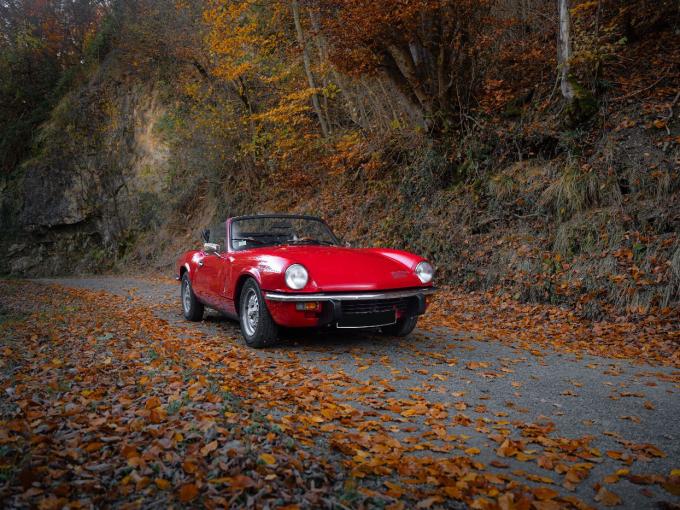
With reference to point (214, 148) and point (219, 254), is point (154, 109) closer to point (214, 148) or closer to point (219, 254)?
point (214, 148)

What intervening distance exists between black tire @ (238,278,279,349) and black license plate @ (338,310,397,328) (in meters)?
0.81

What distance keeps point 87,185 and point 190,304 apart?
2083cm

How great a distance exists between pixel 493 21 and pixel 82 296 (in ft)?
36.1

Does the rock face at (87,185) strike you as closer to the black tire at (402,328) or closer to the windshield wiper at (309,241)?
the windshield wiper at (309,241)

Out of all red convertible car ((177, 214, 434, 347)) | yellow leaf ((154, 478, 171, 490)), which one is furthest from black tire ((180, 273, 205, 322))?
yellow leaf ((154, 478, 171, 490))

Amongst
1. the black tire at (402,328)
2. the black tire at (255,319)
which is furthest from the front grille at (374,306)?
the black tire at (255,319)

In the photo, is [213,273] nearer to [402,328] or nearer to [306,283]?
[306,283]

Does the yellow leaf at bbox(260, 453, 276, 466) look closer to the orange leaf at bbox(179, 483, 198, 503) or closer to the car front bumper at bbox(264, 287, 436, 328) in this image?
the orange leaf at bbox(179, 483, 198, 503)

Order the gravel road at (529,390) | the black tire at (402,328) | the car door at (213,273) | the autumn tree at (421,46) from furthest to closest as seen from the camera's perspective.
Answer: the autumn tree at (421,46)
the car door at (213,273)
the black tire at (402,328)
the gravel road at (529,390)

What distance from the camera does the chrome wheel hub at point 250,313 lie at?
5.61m

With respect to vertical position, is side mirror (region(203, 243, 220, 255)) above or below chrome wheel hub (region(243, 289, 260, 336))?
above

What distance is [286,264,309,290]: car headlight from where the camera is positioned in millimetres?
5023

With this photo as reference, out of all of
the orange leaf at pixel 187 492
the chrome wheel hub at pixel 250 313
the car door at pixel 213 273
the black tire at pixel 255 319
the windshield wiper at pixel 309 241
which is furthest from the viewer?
the windshield wiper at pixel 309 241

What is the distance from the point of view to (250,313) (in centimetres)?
572
